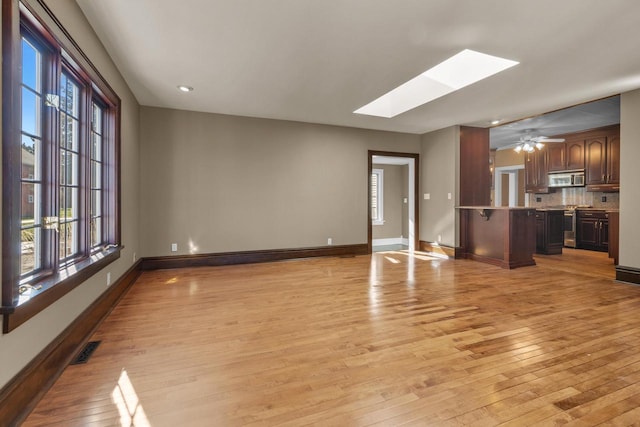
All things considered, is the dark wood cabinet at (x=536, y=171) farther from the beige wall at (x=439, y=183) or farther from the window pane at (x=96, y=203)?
the window pane at (x=96, y=203)

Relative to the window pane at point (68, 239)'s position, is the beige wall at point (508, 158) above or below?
above

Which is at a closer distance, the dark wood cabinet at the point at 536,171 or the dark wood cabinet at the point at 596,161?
the dark wood cabinet at the point at 596,161

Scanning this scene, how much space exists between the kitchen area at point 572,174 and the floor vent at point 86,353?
7.26 metres

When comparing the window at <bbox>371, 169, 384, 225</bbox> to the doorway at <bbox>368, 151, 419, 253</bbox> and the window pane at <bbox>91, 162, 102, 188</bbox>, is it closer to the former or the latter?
the doorway at <bbox>368, 151, 419, 253</bbox>

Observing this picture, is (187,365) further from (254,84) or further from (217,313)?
(254,84)

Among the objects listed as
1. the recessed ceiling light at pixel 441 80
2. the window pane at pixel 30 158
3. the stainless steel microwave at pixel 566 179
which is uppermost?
the recessed ceiling light at pixel 441 80

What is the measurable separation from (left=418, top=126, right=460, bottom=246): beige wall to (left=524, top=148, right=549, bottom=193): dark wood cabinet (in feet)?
11.6

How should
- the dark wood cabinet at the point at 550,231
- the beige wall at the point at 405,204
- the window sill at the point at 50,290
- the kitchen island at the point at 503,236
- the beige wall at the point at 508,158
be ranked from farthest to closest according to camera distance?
1. the beige wall at the point at 508,158
2. the beige wall at the point at 405,204
3. the dark wood cabinet at the point at 550,231
4. the kitchen island at the point at 503,236
5. the window sill at the point at 50,290

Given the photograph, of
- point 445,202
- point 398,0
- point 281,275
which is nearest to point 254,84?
point 398,0

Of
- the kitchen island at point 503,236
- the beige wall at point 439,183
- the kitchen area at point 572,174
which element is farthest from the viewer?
the kitchen area at point 572,174

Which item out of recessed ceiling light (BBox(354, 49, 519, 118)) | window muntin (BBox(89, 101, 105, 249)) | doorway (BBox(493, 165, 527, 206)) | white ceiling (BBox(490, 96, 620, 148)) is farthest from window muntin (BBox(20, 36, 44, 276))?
doorway (BBox(493, 165, 527, 206))

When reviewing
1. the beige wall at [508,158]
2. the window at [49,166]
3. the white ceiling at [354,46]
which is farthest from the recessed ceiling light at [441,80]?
the beige wall at [508,158]

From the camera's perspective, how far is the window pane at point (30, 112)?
1880mm

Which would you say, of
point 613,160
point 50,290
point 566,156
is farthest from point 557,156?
point 50,290
